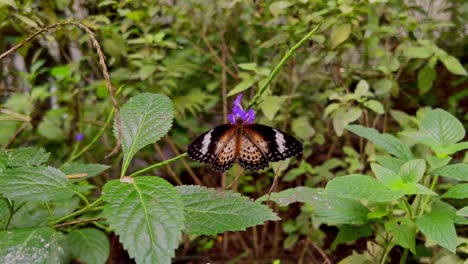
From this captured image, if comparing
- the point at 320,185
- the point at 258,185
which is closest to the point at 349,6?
the point at 320,185

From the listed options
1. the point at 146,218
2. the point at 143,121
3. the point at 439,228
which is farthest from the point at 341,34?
the point at 146,218

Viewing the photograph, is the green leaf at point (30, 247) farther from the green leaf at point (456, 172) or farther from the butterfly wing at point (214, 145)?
the green leaf at point (456, 172)

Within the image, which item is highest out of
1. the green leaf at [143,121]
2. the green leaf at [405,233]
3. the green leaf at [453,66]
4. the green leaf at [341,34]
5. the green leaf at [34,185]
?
the green leaf at [143,121]

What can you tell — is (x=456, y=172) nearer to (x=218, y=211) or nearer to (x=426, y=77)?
(x=218, y=211)

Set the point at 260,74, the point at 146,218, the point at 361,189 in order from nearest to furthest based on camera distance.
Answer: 1. the point at 146,218
2. the point at 361,189
3. the point at 260,74

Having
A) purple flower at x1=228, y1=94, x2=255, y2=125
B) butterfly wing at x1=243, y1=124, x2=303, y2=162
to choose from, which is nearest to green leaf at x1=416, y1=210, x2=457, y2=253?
butterfly wing at x1=243, y1=124, x2=303, y2=162

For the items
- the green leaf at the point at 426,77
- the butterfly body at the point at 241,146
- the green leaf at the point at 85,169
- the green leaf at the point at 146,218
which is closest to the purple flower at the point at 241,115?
the butterfly body at the point at 241,146
